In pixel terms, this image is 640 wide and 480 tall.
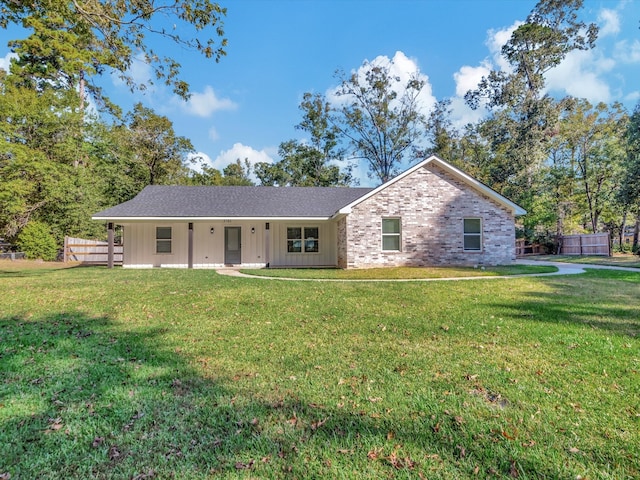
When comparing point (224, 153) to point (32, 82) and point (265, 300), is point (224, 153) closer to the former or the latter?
point (32, 82)

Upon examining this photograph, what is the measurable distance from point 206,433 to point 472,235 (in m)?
14.6

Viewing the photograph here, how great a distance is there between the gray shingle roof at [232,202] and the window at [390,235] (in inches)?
125

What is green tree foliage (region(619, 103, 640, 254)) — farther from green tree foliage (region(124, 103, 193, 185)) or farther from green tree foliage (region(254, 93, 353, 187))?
green tree foliage (region(124, 103, 193, 185))

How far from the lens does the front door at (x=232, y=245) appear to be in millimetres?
17938

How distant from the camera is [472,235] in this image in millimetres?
15047

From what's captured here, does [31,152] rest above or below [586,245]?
above

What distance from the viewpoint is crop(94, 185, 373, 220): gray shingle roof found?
1645 cm

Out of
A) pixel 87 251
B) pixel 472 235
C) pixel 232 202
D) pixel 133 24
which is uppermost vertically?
pixel 133 24

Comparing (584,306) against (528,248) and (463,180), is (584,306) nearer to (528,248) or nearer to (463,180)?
(463,180)

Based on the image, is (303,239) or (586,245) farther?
(586,245)

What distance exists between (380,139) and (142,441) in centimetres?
3353

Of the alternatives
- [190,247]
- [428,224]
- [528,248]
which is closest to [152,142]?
[190,247]

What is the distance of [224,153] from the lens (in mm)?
43281

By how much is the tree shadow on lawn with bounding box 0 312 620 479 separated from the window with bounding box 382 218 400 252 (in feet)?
38.7
